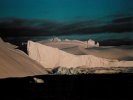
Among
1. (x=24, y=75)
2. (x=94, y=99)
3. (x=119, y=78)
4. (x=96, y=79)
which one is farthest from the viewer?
(x=96, y=79)

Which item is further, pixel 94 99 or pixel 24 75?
pixel 24 75

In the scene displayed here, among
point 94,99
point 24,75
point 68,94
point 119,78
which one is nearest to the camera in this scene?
point 94,99

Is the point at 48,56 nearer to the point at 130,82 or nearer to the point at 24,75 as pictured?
the point at 24,75

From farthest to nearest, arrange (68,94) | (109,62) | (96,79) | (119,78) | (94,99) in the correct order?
(96,79) < (119,78) < (109,62) < (68,94) < (94,99)

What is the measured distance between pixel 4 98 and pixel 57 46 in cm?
248

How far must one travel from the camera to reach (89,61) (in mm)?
8039

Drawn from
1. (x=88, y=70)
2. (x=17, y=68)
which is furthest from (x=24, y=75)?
(x=88, y=70)

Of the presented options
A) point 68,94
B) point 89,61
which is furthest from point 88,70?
point 68,94

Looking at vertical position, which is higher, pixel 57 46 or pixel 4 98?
pixel 57 46

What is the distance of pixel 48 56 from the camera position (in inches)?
348

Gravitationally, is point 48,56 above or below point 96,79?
above

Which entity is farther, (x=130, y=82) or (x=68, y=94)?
(x=130, y=82)

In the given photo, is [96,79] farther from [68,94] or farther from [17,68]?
[68,94]

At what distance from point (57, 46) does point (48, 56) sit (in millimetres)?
745
